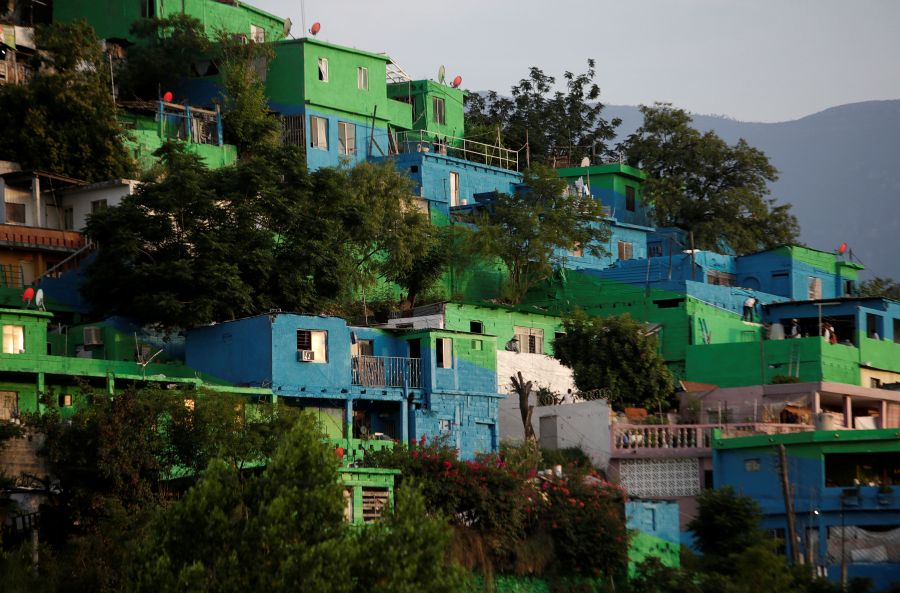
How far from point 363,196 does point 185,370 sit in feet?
36.9

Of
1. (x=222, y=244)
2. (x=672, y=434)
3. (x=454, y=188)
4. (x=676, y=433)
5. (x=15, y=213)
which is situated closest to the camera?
(x=672, y=434)

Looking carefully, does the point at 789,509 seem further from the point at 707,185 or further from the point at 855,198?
the point at 855,198

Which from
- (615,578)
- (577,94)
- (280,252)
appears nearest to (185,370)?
(280,252)

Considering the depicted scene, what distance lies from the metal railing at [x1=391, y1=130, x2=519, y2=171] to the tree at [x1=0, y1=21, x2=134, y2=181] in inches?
427

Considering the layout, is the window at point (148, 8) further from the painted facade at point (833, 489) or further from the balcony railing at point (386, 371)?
the painted facade at point (833, 489)

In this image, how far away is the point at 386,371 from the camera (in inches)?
1494

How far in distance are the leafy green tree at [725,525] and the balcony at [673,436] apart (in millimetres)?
4007

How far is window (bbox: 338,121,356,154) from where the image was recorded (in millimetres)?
51250

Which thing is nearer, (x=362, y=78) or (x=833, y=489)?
(x=833, y=489)

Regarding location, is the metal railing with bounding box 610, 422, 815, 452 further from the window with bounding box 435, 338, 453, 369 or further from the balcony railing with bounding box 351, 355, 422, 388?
the balcony railing with bounding box 351, 355, 422, 388

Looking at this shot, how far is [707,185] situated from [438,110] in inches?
387

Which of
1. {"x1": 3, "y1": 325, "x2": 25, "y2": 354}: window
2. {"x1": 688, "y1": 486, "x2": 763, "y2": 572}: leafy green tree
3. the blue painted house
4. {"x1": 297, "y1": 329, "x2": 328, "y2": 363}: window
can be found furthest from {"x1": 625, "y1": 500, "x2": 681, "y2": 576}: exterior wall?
{"x1": 3, "y1": 325, "x2": 25, "y2": 354}: window

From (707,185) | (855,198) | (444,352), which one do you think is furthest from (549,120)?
(855,198)

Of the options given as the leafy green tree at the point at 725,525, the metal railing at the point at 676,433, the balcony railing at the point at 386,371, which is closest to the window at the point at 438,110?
the balcony railing at the point at 386,371
